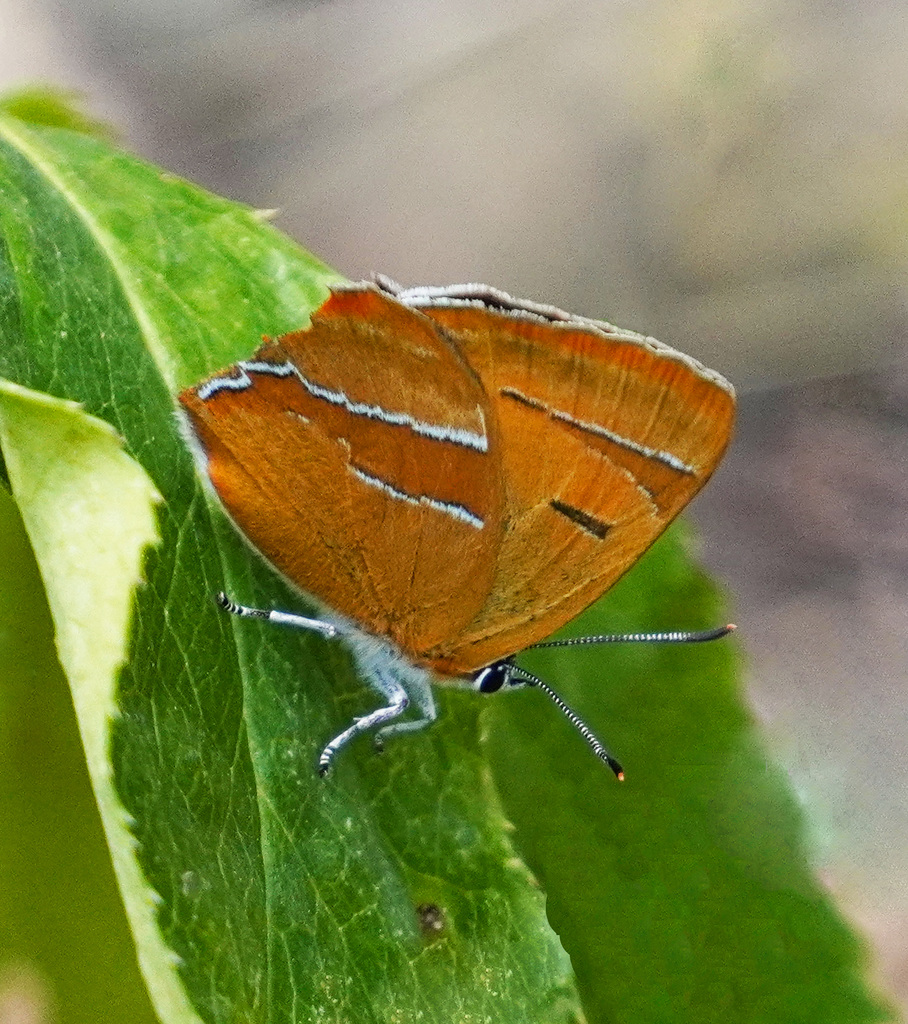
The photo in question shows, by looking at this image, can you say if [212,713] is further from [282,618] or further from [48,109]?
[48,109]

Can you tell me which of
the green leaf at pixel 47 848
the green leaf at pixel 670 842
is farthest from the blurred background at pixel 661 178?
the green leaf at pixel 47 848

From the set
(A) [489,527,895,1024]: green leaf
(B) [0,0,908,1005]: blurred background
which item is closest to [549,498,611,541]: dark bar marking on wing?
(A) [489,527,895,1024]: green leaf

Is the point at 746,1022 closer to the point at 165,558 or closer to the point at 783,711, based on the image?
the point at 165,558

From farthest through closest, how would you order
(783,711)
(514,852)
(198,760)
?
(783,711)
(514,852)
(198,760)

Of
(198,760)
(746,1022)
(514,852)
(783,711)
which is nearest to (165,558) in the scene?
(198,760)

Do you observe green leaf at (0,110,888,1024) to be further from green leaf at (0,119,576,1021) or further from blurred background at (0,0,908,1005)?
blurred background at (0,0,908,1005)

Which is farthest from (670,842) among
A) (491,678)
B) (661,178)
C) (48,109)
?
(661,178)

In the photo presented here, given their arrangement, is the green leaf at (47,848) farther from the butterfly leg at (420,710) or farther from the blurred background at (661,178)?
the blurred background at (661,178)
